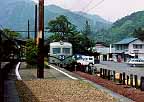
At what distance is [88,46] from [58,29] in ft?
27.0

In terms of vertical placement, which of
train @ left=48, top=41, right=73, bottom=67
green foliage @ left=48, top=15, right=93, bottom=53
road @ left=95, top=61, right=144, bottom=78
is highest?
green foliage @ left=48, top=15, right=93, bottom=53

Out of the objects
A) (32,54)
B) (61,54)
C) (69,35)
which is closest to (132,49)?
(69,35)

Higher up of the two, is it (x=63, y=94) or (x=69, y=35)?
(x=69, y=35)

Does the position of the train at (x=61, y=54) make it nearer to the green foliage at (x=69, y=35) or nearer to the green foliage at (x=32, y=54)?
the green foliage at (x=32, y=54)

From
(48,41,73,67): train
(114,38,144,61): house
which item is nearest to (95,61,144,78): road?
(48,41,73,67): train

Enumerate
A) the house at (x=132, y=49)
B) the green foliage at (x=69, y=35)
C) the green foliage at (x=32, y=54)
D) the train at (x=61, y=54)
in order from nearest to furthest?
the green foliage at (x=32, y=54), the train at (x=61, y=54), the green foliage at (x=69, y=35), the house at (x=132, y=49)

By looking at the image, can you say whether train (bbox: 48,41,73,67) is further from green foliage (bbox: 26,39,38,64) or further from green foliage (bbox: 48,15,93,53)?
green foliage (bbox: 48,15,93,53)

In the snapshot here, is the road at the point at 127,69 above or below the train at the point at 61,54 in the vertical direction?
below

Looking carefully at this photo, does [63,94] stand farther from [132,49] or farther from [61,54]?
[132,49]

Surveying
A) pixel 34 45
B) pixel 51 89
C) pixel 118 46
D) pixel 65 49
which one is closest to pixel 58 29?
pixel 118 46

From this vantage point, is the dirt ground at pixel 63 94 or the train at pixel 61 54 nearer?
the dirt ground at pixel 63 94

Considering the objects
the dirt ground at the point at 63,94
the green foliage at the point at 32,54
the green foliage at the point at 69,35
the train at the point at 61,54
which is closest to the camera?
the dirt ground at the point at 63,94

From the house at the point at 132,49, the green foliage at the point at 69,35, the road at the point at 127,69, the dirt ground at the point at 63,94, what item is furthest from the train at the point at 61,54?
the house at the point at 132,49

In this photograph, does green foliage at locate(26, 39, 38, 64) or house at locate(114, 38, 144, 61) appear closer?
green foliage at locate(26, 39, 38, 64)
